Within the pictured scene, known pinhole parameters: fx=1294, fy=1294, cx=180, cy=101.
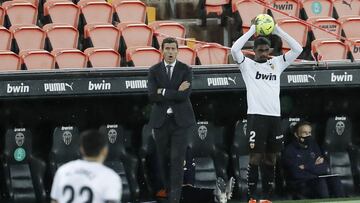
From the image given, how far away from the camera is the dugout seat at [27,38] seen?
1490cm

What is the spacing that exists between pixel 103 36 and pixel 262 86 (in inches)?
112

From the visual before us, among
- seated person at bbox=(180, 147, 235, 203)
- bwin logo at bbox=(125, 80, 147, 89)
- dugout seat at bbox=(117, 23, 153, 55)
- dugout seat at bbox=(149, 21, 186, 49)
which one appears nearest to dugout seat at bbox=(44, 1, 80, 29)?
dugout seat at bbox=(117, 23, 153, 55)

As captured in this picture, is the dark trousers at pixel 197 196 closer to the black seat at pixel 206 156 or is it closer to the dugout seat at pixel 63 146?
the black seat at pixel 206 156

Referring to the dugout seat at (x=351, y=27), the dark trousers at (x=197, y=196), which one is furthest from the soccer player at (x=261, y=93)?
the dugout seat at (x=351, y=27)

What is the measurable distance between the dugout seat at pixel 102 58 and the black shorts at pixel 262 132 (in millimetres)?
2217

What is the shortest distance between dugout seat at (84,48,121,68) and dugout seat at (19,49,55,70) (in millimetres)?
442

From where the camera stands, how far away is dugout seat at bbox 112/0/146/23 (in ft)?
52.1

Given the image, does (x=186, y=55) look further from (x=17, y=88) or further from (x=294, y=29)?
(x=17, y=88)

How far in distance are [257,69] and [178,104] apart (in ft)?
2.83

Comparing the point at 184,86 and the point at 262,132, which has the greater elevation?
the point at 184,86

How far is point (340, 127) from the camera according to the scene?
50.0 feet

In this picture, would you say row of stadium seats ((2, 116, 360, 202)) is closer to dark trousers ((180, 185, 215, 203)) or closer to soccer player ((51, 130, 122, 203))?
dark trousers ((180, 185, 215, 203))

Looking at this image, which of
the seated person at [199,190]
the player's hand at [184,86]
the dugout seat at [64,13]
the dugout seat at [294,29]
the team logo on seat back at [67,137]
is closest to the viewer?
the player's hand at [184,86]

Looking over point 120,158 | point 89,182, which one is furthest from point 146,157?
point 89,182
